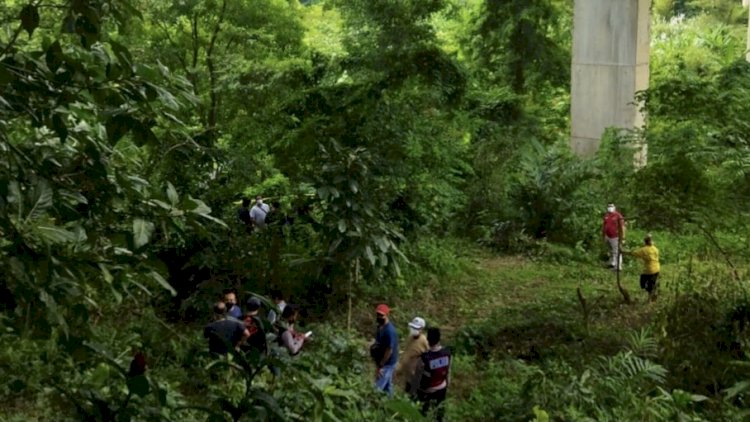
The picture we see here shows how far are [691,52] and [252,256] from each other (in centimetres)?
1884

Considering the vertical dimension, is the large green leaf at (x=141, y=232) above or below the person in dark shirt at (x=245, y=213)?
above

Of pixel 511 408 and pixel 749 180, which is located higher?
pixel 749 180

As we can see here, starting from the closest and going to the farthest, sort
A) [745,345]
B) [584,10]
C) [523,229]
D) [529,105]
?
[745,345] < [523,229] < [584,10] < [529,105]

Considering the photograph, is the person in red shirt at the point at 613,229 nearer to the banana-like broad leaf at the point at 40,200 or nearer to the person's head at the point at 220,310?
the person's head at the point at 220,310

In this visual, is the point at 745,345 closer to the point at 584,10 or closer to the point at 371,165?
the point at 371,165

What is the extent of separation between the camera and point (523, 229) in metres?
16.2

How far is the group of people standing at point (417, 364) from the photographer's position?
26.1 feet

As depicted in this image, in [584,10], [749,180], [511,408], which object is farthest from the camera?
[584,10]

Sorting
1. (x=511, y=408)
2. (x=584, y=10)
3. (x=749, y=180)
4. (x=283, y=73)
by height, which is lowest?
(x=511, y=408)

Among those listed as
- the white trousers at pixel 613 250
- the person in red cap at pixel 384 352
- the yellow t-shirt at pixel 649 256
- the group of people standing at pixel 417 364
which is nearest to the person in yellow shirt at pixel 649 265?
the yellow t-shirt at pixel 649 256

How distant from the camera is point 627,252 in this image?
13.3 metres

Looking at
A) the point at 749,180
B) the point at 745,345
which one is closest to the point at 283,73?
the point at 749,180

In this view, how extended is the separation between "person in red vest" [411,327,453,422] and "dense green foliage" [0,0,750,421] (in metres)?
0.37

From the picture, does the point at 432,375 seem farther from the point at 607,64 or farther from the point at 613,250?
the point at 607,64
